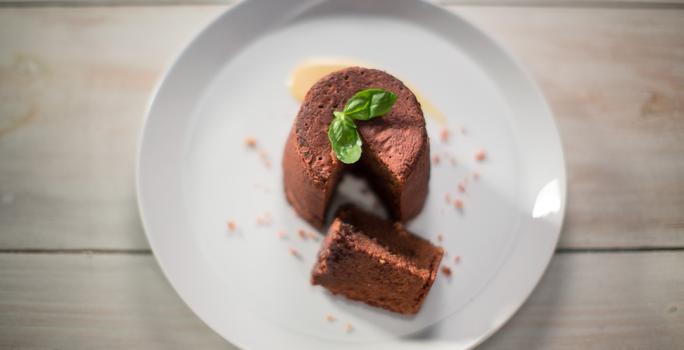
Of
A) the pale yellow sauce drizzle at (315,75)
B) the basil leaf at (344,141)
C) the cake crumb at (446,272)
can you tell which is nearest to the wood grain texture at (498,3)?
the pale yellow sauce drizzle at (315,75)

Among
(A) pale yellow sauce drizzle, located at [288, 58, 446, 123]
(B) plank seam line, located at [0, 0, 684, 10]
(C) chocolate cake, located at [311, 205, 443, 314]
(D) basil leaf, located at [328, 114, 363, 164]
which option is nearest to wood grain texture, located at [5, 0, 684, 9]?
(B) plank seam line, located at [0, 0, 684, 10]

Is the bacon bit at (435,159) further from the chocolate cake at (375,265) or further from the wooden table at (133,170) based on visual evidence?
the wooden table at (133,170)

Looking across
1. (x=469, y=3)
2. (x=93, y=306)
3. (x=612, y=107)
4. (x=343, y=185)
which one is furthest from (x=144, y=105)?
(x=612, y=107)

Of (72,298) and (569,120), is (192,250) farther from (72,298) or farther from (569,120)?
(569,120)

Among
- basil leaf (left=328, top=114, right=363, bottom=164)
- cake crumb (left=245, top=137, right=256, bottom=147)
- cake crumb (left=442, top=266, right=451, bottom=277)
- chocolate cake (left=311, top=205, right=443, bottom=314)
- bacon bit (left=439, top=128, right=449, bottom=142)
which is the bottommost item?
cake crumb (left=442, top=266, right=451, bottom=277)

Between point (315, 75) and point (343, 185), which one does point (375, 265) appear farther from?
point (315, 75)

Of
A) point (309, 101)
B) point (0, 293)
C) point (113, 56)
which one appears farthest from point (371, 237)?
point (0, 293)

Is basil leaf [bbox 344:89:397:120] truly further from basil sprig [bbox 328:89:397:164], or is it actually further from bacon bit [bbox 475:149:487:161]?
bacon bit [bbox 475:149:487:161]
